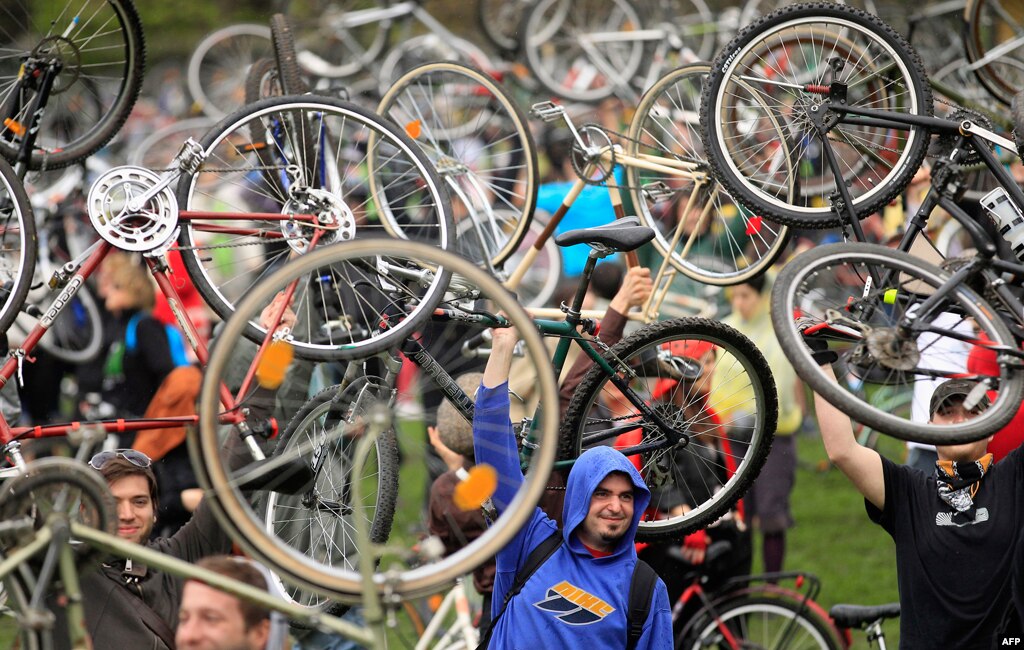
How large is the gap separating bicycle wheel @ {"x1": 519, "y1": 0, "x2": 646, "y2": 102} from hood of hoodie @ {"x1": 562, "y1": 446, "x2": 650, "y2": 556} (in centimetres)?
758

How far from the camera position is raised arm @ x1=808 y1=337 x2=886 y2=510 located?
4180 millimetres

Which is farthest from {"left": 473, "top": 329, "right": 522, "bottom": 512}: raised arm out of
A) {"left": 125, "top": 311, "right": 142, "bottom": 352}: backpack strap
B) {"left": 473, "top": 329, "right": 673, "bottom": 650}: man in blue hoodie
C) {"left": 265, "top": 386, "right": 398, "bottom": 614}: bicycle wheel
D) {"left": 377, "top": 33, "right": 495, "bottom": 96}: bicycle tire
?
{"left": 377, "top": 33, "right": 495, "bottom": 96}: bicycle tire

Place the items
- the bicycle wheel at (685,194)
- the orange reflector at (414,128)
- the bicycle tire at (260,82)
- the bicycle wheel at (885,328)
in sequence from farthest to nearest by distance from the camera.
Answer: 1. the bicycle tire at (260,82)
2. the orange reflector at (414,128)
3. the bicycle wheel at (685,194)
4. the bicycle wheel at (885,328)

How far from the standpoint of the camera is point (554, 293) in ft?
26.9

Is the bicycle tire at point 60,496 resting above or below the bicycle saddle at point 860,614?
above

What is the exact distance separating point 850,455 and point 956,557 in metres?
0.53

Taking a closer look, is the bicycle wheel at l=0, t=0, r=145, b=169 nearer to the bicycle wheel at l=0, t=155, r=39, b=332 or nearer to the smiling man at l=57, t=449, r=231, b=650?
the bicycle wheel at l=0, t=155, r=39, b=332

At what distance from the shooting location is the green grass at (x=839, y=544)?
7.44 metres

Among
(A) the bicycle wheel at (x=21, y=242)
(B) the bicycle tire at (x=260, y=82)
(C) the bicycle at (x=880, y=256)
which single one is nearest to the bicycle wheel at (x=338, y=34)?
(B) the bicycle tire at (x=260, y=82)

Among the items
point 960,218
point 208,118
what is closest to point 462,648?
point 960,218

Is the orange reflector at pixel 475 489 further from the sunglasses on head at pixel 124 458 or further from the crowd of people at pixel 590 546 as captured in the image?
the sunglasses on head at pixel 124 458

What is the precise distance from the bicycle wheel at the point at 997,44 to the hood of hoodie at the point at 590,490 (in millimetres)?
3517

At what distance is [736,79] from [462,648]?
338 centimetres

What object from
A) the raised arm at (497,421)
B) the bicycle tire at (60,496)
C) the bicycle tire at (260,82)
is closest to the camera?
the bicycle tire at (60,496)
